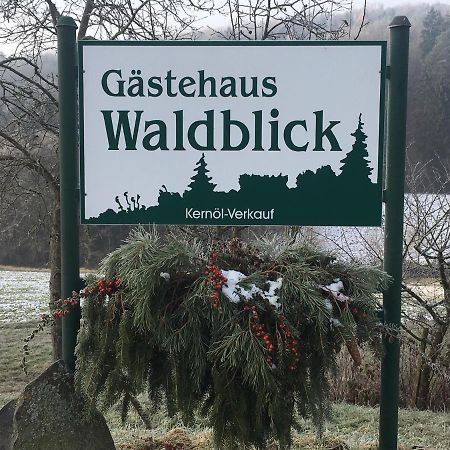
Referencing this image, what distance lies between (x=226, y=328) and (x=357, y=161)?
0.95 meters

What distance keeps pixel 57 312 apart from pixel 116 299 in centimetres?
27

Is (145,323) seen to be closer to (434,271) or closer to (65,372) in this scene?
(65,372)

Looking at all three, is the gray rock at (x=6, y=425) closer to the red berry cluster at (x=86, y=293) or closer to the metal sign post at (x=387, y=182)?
the metal sign post at (x=387, y=182)

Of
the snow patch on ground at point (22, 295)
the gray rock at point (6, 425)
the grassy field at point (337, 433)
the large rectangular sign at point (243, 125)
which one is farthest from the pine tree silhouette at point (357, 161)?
the snow patch on ground at point (22, 295)

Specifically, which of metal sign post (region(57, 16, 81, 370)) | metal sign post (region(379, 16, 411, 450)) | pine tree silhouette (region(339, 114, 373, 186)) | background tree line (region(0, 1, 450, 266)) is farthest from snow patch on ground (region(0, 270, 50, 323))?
pine tree silhouette (region(339, 114, 373, 186))

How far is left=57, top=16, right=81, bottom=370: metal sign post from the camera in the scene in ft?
8.23

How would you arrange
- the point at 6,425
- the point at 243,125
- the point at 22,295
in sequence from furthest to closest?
the point at 22,295
the point at 6,425
the point at 243,125

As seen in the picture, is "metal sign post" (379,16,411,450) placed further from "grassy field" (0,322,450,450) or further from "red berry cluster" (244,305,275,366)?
"red berry cluster" (244,305,275,366)

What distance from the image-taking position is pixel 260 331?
2.13 meters

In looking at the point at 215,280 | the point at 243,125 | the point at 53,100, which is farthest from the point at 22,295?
the point at 215,280

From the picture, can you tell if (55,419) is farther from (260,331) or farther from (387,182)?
(387,182)

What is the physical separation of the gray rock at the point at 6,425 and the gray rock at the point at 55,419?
0.64 ft

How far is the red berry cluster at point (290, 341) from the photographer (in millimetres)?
2135

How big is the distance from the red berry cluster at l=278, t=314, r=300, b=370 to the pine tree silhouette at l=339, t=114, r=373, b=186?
2.43ft
